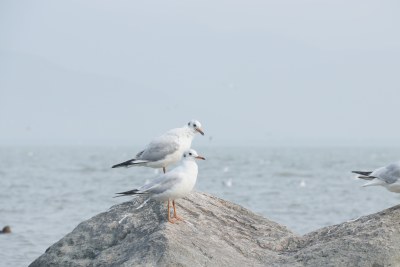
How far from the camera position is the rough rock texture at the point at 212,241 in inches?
292

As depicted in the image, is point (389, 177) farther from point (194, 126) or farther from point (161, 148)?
point (161, 148)

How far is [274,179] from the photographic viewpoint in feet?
144

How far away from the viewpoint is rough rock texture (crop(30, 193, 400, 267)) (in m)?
7.41

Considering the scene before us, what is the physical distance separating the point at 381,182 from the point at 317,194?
23884mm

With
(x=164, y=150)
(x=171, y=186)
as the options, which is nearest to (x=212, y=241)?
(x=171, y=186)

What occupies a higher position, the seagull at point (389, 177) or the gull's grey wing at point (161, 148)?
the gull's grey wing at point (161, 148)

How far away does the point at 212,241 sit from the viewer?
790 centimetres

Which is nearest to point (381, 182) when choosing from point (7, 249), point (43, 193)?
point (7, 249)

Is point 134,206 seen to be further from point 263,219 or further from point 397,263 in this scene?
point 397,263

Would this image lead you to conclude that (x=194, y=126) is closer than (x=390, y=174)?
No

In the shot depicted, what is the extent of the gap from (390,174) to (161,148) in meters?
2.73

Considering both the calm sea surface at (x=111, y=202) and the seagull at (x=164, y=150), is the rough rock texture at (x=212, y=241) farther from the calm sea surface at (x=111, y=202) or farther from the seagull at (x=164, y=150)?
the calm sea surface at (x=111, y=202)

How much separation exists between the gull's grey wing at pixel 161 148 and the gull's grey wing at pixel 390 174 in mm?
2440

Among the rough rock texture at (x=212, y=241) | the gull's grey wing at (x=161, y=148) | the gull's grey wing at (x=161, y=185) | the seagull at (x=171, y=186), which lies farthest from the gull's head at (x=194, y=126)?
the gull's grey wing at (x=161, y=185)
